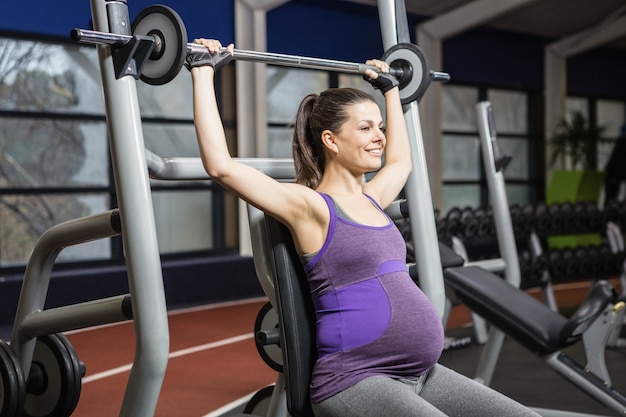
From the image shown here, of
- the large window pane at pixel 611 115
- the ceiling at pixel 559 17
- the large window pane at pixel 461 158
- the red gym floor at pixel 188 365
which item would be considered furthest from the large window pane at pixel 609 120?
the red gym floor at pixel 188 365

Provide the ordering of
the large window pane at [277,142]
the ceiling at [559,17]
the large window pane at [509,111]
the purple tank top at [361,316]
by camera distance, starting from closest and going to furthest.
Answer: the purple tank top at [361,316] → the large window pane at [277,142] → the ceiling at [559,17] → the large window pane at [509,111]

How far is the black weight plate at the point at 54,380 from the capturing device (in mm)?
1897

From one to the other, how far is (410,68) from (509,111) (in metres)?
6.38

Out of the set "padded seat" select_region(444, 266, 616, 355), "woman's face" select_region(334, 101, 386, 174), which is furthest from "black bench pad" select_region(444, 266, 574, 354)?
"woman's face" select_region(334, 101, 386, 174)

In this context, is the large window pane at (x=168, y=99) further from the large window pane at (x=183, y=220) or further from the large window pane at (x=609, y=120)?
the large window pane at (x=609, y=120)

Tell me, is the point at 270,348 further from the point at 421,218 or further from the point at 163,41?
the point at 163,41

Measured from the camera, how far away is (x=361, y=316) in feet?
4.77

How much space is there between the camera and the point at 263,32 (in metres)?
5.90

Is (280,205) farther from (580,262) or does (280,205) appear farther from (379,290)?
(580,262)

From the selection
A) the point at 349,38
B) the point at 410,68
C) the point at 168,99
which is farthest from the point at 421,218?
the point at 349,38

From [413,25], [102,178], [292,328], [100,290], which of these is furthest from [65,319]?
[413,25]

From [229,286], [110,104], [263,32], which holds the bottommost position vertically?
[229,286]

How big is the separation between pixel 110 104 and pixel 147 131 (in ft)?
13.7

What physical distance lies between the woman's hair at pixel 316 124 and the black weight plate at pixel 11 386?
2.55 ft
